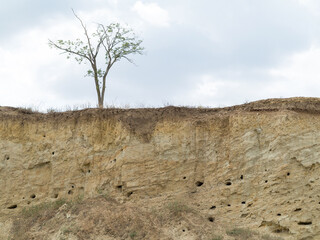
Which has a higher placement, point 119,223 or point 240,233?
point 119,223

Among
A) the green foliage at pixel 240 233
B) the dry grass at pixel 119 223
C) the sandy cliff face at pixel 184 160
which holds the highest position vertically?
the sandy cliff face at pixel 184 160

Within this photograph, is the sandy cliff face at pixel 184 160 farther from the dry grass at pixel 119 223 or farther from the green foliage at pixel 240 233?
the dry grass at pixel 119 223

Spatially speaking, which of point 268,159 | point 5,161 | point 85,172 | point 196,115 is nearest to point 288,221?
point 268,159

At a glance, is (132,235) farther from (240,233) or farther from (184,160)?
(184,160)

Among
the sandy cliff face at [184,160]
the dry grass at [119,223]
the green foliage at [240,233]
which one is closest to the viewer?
the green foliage at [240,233]

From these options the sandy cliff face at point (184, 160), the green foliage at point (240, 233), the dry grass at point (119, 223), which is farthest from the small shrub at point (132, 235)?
the green foliage at point (240, 233)

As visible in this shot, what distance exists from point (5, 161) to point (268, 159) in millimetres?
11621

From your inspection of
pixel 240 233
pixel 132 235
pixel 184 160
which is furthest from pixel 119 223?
pixel 240 233

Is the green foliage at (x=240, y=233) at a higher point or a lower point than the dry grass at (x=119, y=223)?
lower

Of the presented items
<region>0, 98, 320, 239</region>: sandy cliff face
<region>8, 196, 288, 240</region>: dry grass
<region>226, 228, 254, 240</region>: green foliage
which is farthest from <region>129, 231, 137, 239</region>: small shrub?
<region>226, 228, 254, 240</region>: green foliage

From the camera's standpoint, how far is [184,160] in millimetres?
22141

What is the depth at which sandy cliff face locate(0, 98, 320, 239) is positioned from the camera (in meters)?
20.0

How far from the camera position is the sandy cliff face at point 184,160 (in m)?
20.0

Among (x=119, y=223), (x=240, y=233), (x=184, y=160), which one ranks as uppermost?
(x=184, y=160)
